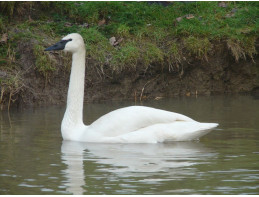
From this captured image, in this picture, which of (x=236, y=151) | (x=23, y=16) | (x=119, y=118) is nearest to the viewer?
(x=236, y=151)

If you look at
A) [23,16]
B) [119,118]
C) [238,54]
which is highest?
[23,16]

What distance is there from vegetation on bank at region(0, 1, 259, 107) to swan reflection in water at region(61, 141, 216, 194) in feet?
14.6

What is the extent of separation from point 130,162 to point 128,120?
4.80 ft

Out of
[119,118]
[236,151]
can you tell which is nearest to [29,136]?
[119,118]

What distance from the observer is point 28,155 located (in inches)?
320

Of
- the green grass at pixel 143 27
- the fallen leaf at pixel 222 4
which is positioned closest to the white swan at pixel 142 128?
the green grass at pixel 143 27

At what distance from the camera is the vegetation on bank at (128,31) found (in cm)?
1385

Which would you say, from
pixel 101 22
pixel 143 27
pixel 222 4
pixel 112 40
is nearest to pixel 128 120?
pixel 112 40

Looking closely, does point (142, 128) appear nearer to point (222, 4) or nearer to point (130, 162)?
point (130, 162)

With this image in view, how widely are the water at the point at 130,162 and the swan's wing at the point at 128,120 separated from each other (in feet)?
0.77

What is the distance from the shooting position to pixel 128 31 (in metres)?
14.7

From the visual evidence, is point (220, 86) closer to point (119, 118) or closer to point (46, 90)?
point (46, 90)

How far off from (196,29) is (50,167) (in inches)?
309

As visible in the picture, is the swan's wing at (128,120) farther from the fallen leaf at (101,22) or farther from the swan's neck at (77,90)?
the fallen leaf at (101,22)
